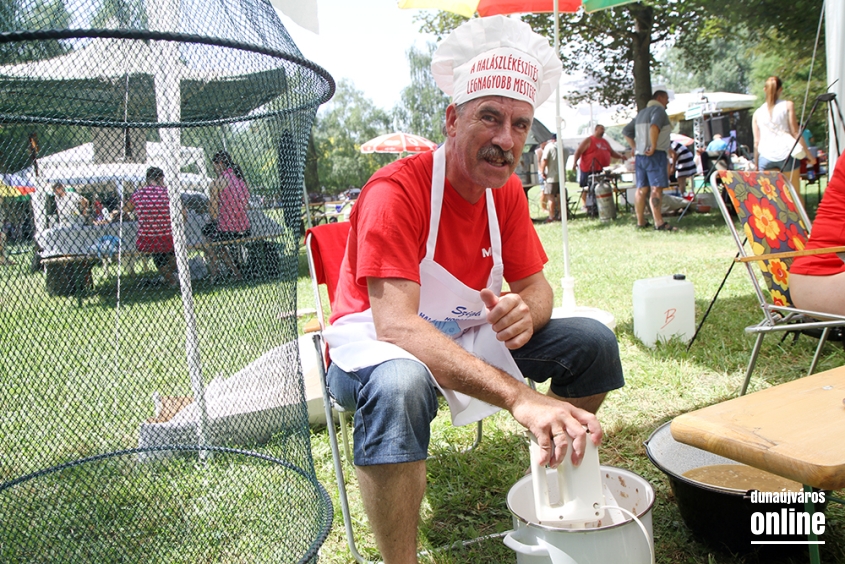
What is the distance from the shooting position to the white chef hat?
1900mm

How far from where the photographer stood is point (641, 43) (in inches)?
501

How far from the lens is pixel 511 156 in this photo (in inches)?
76.5

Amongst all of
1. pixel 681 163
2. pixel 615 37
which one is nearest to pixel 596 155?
pixel 681 163

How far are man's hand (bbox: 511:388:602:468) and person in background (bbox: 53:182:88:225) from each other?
1372mm

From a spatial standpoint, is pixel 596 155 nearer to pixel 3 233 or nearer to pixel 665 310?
pixel 665 310

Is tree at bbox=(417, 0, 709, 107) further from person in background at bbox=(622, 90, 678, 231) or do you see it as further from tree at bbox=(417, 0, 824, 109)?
person in background at bbox=(622, 90, 678, 231)

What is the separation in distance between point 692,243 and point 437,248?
262 inches

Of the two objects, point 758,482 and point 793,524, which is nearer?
point 793,524

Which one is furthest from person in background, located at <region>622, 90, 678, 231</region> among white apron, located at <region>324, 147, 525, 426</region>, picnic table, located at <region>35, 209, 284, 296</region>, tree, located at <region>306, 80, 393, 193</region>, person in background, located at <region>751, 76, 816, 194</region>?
tree, located at <region>306, 80, 393, 193</region>

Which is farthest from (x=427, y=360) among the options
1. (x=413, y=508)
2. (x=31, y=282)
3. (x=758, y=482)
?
(x=31, y=282)

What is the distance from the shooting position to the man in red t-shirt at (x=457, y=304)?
1.51 m

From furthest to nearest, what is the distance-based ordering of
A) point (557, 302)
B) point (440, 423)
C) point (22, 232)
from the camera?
point (557, 302), point (440, 423), point (22, 232)

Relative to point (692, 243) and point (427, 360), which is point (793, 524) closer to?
point (427, 360)

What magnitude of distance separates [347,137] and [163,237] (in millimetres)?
50660
